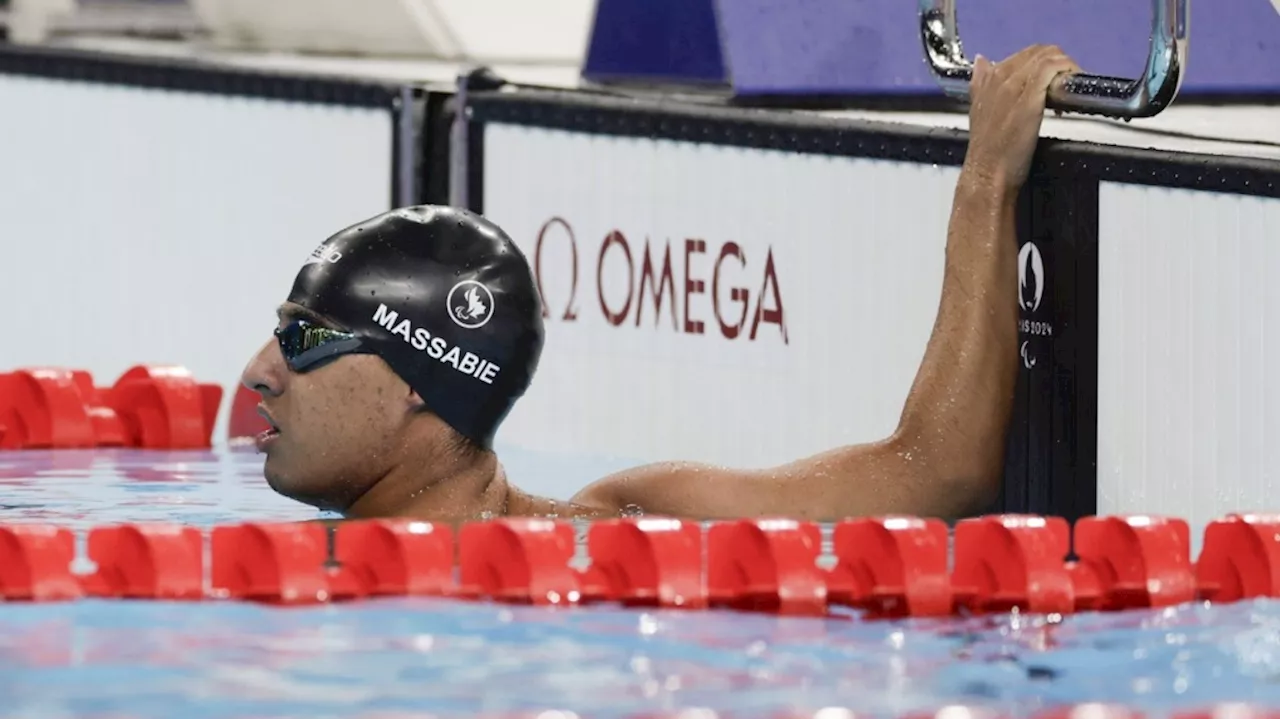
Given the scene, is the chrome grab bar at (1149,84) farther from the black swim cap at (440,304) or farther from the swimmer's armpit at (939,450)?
the black swim cap at (440,304)

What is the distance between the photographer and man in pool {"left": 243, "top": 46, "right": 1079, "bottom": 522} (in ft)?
14.9

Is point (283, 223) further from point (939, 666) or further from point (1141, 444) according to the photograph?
point (939, 666)

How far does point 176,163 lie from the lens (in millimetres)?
7734

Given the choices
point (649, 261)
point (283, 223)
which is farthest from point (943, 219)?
point (283, 223)

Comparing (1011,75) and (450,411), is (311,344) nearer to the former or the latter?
(450,411)

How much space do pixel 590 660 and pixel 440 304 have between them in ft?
2.95

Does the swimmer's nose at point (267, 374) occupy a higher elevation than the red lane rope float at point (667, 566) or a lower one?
higher

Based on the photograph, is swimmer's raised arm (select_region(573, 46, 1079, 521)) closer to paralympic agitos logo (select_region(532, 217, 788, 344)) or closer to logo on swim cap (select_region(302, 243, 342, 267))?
logo on swim cap (select_region(302, 243, 342, 267))

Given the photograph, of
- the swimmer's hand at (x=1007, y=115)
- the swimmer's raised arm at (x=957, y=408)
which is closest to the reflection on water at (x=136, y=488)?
the swimmer's raised arm at (x=957, y=408)

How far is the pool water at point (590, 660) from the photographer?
140 inches

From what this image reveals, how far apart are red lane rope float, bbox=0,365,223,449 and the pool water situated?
2368 millimetres

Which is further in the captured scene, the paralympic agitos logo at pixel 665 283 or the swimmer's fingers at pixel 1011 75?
the paralympic agitos logo at pixel 665 283

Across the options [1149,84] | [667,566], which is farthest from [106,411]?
[1149,84]

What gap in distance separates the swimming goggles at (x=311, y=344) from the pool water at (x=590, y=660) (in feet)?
1.58
